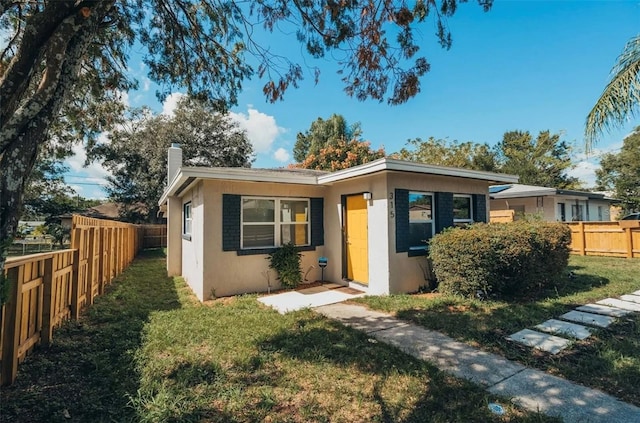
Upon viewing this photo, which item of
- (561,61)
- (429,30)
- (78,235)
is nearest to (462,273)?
(429,30)

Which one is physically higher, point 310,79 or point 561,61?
point 561,61

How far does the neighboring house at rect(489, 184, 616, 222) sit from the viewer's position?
49.2 ft

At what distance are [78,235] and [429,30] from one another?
21.9 feet

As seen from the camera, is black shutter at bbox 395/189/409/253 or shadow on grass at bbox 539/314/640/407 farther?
black shutter at bbox 395/189/409/253

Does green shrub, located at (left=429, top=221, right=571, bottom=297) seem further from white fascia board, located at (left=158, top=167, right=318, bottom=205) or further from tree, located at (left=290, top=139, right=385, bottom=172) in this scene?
tree, located at (left=290, top=139, right=385, bottom=172)

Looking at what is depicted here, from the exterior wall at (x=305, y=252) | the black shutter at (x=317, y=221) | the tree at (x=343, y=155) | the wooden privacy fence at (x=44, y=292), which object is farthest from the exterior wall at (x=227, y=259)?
the tree at (x=343, y=155)

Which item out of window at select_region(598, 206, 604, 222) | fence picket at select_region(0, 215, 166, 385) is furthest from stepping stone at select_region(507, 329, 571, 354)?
window at select_region(598, 206, 604, 222)

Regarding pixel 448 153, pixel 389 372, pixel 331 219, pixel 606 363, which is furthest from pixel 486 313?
pixel 448 153

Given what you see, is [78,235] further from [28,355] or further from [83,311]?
[28,355]

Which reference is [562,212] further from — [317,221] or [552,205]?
[317,221]

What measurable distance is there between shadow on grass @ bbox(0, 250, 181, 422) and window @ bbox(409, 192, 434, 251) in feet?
19.3

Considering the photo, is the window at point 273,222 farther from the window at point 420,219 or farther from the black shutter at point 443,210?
the black shutter at point 443,210

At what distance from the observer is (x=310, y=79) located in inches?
203

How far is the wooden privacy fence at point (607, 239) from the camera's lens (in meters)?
11.6
